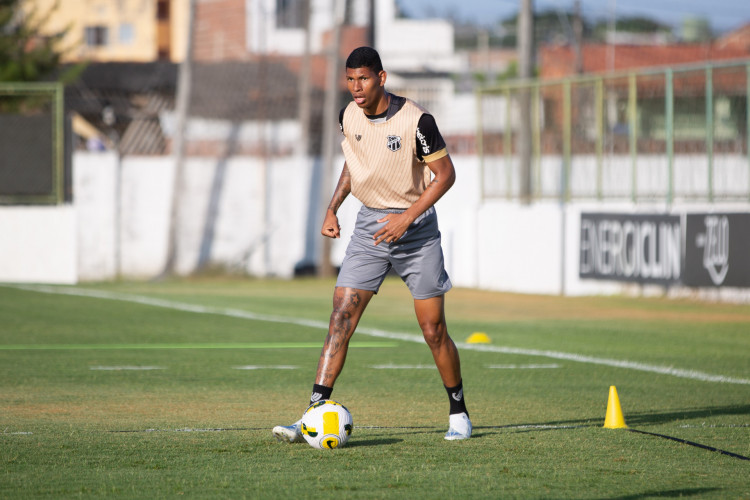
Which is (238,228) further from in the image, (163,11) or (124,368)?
(163,11)

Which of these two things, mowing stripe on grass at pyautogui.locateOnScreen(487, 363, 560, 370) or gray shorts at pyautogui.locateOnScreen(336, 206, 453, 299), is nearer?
gray shorts at pyautogui.locateOnScreen(336, 206, 453, 299)

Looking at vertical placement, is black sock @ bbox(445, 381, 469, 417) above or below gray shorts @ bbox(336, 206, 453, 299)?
below

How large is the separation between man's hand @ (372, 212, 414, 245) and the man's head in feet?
2.13

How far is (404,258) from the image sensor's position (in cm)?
720

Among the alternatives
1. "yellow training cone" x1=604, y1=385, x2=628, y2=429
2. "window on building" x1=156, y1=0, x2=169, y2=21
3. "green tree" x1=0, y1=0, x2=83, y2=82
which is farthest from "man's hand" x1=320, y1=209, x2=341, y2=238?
"window on building" x1=156, y1=0, x2=169, y2=21

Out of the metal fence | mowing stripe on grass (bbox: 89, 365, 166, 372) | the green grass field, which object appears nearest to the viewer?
the green grass field

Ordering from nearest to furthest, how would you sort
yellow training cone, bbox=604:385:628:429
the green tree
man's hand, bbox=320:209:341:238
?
man's hand, bbox=320:209:341:238 → yellow training cone, bbox=604:385:628:429 → the green tree

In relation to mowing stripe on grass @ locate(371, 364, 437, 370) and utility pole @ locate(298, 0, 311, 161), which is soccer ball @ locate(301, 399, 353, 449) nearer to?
mowing stripe on grass @ locate(371, 364, 437, 370)

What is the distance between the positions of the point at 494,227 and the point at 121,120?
9.19 meters

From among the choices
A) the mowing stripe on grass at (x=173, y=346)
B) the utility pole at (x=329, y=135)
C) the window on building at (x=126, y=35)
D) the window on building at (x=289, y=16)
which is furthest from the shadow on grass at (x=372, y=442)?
the window on building at (x=126, y=35)

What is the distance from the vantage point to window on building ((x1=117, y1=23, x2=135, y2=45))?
7344cm

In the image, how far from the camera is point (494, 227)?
2409cm

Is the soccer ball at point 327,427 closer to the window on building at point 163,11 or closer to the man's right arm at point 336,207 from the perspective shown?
the man's right arm at point 336,207

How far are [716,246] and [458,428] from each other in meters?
12.4
